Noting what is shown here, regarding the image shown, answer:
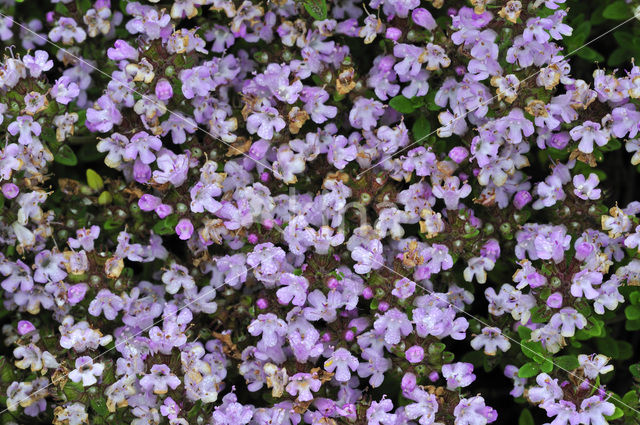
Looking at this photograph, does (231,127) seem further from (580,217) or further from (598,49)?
(598,49)

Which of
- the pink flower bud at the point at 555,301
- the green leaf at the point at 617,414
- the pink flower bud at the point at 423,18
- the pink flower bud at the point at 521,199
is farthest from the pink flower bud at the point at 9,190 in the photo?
the green leaf at the point at 617,414

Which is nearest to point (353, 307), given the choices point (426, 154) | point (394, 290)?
point (394, 290)

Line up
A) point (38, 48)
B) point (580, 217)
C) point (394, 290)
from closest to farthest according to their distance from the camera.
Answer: point (394, 290) < point (580, 217) < point (38, 48)

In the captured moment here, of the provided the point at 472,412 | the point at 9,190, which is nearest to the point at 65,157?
the point at 9,190

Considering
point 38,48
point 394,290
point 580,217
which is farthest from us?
point 38,48

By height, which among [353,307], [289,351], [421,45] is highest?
[421,45]

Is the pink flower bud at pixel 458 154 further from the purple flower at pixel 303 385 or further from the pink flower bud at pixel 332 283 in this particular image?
the purple flower at pixel 303 385

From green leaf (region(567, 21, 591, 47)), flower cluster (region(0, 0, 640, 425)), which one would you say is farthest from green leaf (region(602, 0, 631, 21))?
flower cluster (region(0, 0, 640, 425))
